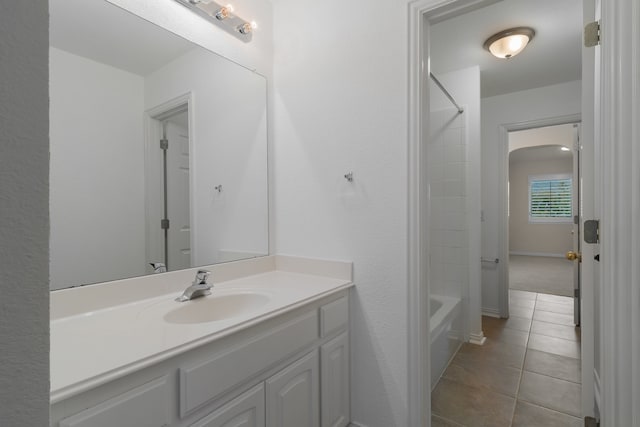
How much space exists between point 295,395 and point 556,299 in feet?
13.6

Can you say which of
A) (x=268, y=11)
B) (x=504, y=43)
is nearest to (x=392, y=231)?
(x=268, y=11)

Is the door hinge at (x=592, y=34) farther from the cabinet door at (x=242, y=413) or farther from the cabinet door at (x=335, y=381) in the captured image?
the cabinet door at (x=242, y=413)

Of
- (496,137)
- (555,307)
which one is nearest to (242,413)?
(496,137)

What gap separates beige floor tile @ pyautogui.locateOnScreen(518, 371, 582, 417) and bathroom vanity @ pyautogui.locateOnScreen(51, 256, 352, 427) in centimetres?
124

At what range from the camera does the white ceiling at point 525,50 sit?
79.9 inches

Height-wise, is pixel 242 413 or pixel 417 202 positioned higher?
pixel 417 202

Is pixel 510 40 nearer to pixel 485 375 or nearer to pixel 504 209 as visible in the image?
pixel 504 209

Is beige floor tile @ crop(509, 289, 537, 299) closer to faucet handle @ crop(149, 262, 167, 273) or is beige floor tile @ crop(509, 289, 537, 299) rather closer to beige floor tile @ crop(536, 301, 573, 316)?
beige floor tile @ crop(536, 301, 573, 316)

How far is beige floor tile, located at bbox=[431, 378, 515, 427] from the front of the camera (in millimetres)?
1665

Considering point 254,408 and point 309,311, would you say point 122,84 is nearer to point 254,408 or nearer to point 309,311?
point 309,311

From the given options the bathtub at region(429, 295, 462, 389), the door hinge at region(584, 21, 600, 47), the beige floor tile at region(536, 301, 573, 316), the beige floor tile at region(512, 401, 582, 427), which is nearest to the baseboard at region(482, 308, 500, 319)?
the beige floor tile at region(536, 301, 573, 316)

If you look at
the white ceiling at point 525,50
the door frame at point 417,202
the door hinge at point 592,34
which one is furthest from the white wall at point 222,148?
the door hinge at point 592,34

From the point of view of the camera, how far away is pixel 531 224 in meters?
7.74

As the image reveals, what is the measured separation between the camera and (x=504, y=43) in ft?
7.52
